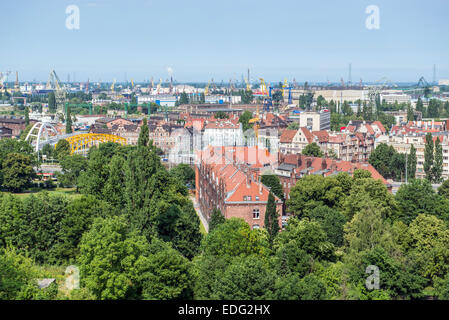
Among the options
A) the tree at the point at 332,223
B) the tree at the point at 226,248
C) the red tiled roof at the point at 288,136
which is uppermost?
the red tiled roof at the point at 288,136

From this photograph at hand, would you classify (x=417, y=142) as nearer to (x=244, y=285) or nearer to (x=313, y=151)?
(x=313, y=151)

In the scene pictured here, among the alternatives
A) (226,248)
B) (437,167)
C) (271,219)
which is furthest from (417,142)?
(226,248)

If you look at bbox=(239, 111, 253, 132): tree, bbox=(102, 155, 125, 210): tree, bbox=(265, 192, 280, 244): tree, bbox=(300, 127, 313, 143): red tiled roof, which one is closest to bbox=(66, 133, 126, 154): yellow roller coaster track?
bbox=(239, 111, 253, 132): tree

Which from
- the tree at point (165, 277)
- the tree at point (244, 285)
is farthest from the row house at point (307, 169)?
the tree at point (244, 285)

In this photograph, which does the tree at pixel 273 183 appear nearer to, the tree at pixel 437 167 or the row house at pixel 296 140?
the tree at pixel 437 167

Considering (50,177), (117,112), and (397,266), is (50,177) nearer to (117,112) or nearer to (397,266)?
(397,266)

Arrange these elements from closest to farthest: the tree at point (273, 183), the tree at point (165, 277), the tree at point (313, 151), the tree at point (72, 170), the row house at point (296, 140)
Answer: the tree at point (165, 277)
the tree at point (273, 183)
the tree at point (72, 170)
the tree at point (313, 151)
the row house at point (296, 140)

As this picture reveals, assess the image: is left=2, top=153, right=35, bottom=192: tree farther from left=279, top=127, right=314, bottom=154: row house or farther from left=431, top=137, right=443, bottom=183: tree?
left=431, top=137, right=443, bottom=183: tree

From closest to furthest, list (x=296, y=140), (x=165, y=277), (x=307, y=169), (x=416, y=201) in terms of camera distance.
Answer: (x=165, y=277) → (x=416, y=201) → (x=307, y=169) → (x=296, y=140)
